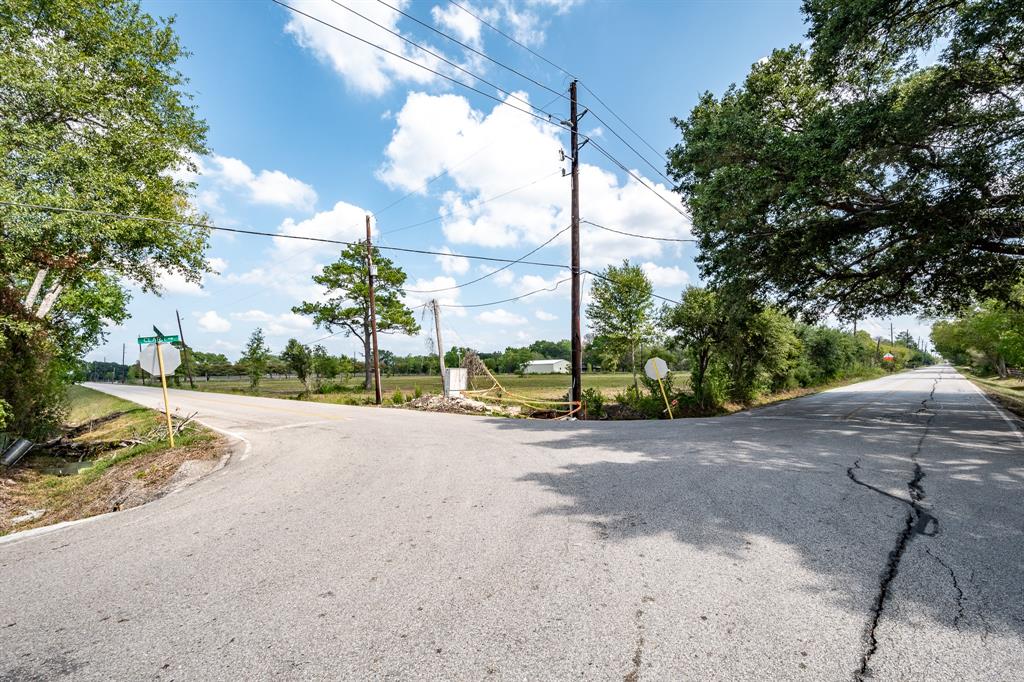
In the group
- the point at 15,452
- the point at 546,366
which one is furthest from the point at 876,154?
the point at 546,366

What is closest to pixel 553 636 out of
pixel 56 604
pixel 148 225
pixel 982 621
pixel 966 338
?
pixel 982 621

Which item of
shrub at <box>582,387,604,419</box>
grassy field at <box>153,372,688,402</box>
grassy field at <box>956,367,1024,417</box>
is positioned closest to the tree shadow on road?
shrub at <box>582,387,604,419</box>

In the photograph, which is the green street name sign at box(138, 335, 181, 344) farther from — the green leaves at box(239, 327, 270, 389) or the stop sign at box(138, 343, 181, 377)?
the green leaves at box(239, 327, 270, 389)

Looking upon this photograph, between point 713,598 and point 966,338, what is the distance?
2096 inches

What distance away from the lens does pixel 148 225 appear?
11.7 metres

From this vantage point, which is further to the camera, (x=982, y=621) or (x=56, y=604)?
(x=56, y=604)

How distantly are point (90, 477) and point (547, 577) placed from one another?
10124mm

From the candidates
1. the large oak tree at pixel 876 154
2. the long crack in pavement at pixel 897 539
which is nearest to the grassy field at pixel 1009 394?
the large oak tree at pixel 876 154

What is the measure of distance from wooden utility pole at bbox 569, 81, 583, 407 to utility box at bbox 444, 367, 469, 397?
18.9 feet

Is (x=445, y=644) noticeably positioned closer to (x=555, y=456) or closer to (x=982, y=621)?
(x=982, y=621)

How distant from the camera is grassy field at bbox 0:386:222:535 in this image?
21.9 ft

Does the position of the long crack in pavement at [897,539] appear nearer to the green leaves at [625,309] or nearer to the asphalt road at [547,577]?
the asphalt road at [547,577]

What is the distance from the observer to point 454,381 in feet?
62.1

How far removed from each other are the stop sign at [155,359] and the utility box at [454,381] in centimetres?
1032
